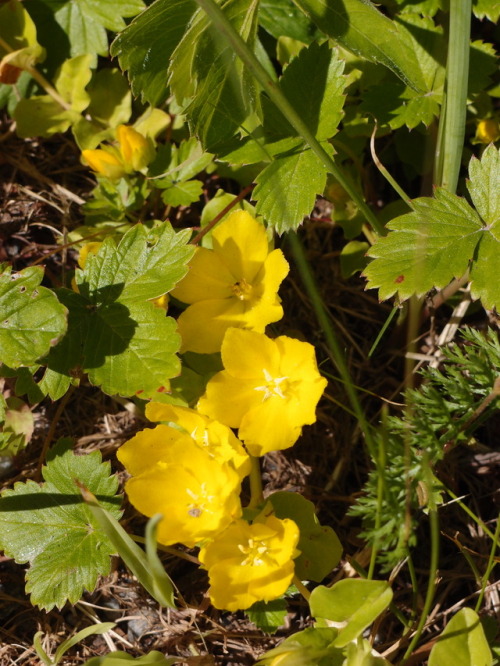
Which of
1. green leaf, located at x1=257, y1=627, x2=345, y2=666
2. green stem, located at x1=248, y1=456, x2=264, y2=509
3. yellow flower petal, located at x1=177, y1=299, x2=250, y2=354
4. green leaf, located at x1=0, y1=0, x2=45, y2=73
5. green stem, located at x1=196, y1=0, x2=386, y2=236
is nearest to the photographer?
green stem, located at x1=196, y1=0, x2=386, y2=236

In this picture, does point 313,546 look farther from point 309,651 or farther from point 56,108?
point 56,108

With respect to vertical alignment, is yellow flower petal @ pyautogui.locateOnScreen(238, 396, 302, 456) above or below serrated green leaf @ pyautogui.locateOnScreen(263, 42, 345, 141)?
below

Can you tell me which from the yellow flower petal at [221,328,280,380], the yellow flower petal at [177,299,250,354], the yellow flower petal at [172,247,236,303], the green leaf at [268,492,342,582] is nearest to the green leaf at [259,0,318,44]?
the yellow flower petal at [172,247,236,303]

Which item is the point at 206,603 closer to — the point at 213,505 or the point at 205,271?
the point at 213,505

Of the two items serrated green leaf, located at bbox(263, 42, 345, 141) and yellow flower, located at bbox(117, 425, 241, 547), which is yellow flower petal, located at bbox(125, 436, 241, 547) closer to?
yellow flower, located at bbox(117, 425, 241, 547)

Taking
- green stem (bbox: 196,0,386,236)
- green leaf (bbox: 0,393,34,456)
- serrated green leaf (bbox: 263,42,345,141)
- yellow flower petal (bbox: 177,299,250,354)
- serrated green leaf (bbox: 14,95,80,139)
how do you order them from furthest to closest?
serrated green leaf (bbox: 14,95,80,139) < green leaf (bbox: 0,393,34,456) < serrated green leaf (bbox: 263,42,345,141) < yellow flower petal (bbox: 177,299,250,354) < green stem (bbox: 196,0,386,236)

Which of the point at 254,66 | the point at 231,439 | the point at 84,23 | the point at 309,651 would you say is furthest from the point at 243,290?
the point at 84,23
